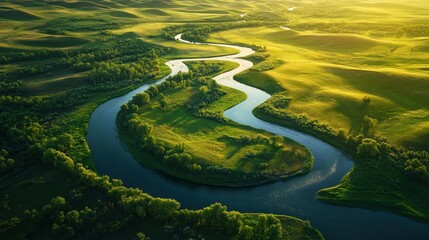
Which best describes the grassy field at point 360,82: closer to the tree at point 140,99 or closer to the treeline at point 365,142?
the treeline at point 365,142

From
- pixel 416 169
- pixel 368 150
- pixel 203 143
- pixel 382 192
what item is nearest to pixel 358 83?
pixel 368 150

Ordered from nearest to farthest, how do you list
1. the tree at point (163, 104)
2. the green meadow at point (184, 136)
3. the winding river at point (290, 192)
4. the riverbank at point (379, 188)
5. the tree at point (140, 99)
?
the green meadow at point (184, 136)
the winding river at point (290, 192)
the riverbank at point (379, 188)
the tree at point (163, 104)
the tree at point (140, 99)

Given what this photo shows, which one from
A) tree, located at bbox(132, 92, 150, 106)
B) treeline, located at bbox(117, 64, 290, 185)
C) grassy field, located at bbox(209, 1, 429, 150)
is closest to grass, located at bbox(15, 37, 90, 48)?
treeline, located at bbox(117, 64, 290, 185)

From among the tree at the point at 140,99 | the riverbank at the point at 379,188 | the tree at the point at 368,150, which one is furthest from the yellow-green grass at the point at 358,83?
the tree at the point at 140,99

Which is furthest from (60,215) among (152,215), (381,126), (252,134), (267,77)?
(267,77)

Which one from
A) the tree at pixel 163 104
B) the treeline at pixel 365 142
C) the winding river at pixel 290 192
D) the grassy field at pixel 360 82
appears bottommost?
the winding river at pixel 290 192

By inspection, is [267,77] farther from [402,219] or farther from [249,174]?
[402,219]
